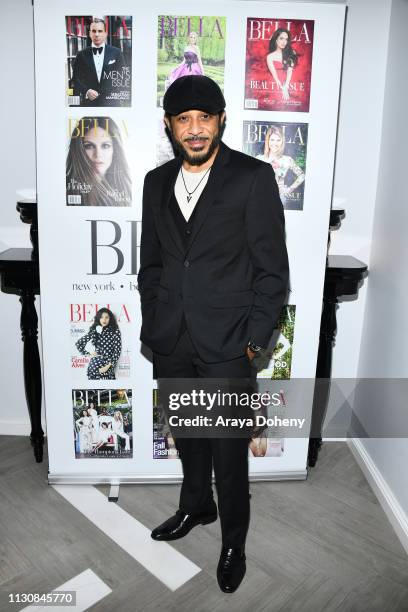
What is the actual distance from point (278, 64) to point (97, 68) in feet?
2.43

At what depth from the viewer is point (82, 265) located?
2420 millimetres

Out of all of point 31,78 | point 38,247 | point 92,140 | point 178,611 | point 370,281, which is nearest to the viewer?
point 178,611

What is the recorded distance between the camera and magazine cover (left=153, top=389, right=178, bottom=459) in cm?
261

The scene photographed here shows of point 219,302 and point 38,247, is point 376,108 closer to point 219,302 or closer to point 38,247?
point 219,302

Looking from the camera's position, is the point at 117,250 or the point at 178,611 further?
the point at 117,250

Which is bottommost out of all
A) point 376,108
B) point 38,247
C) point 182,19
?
point 38,247

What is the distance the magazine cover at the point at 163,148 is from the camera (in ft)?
7.53

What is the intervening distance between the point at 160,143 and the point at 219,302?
798 millimetres

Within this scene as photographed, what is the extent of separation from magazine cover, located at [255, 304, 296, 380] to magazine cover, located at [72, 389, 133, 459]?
2.17ft

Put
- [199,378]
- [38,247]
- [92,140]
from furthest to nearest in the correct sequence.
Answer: [38,247] → [92,140] → [199,378]

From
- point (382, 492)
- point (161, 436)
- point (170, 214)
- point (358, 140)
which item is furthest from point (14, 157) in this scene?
point (382, 492)

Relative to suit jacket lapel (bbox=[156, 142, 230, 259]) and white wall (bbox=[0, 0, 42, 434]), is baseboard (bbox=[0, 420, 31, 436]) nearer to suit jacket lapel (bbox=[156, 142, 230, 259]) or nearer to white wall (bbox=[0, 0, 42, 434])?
white wall (bbox=[0, 0, 42, 434])

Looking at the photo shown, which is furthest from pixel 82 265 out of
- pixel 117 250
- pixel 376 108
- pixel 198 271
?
pixel 376 108

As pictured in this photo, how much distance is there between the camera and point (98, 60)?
7.25 feet
